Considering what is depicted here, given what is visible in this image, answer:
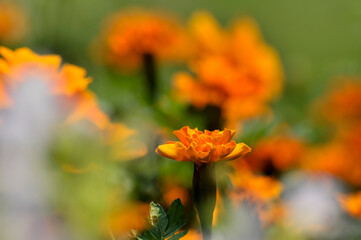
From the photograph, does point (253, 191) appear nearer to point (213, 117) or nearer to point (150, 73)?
point (213, 117)

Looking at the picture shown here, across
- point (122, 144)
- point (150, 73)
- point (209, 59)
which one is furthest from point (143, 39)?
point (122, 144)

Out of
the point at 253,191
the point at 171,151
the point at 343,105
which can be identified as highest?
the point at 171,151

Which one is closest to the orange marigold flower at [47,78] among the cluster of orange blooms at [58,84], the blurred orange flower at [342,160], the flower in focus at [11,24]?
the cluster of orange blooms at [58,84]

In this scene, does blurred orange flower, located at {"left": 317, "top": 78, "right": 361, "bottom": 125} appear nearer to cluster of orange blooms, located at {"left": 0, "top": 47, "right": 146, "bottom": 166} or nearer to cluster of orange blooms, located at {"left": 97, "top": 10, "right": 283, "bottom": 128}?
cluster of orange blooms, located at {"left": 97, "top": 10, "right": 283, "bottom": 128}

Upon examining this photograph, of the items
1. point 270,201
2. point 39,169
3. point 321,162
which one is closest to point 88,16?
point 321,162

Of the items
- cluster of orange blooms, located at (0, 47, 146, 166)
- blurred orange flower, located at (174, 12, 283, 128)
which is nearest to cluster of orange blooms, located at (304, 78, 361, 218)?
blurred orange flower, located at (174, 12, 283, 128)

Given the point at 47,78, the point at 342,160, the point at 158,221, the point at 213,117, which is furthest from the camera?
the point at 342,160

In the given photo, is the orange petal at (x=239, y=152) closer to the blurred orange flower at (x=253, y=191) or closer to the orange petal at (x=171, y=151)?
the orange petal at (x=171, y=151)
